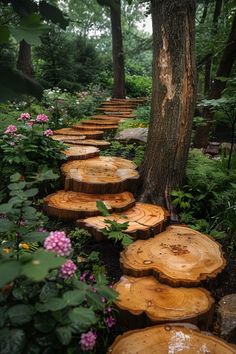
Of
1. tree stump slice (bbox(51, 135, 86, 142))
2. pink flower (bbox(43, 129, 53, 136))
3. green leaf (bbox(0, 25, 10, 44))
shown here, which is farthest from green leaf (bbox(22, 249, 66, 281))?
tree stump slice (bbox(51, 135, 86, 142))

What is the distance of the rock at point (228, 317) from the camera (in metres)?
2.35

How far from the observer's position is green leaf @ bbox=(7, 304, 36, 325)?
4.67 feet

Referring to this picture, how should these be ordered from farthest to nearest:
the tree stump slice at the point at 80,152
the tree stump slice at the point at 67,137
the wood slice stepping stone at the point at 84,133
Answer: the wood slice stepping stone at the point at 84,133 → the tree stump slice at the point at 67,137 → the tree stump slice at the point at 80,152

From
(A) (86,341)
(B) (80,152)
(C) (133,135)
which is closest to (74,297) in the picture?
(A) (86,341)

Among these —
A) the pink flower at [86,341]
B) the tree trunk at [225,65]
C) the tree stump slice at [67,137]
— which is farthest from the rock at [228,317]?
the tree stump slice at [67,137]

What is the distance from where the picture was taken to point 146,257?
9.79 feet

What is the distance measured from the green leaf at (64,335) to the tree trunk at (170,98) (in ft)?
8.99

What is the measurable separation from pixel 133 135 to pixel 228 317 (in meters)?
4.76

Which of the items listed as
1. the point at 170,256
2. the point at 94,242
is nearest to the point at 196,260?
the point at 170,256

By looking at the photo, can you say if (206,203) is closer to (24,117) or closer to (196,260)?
(196,260)

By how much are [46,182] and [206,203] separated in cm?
203

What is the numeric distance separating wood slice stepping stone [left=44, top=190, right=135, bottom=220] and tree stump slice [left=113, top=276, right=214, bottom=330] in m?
1.08

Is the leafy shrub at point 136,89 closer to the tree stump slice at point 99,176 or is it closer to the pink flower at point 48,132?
the tree stump slice at point 99,176

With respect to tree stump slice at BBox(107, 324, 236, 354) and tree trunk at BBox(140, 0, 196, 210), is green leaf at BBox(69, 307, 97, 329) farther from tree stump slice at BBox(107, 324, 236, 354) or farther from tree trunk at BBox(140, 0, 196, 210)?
tree trunk at BBox(140, 0, 196, 210)
